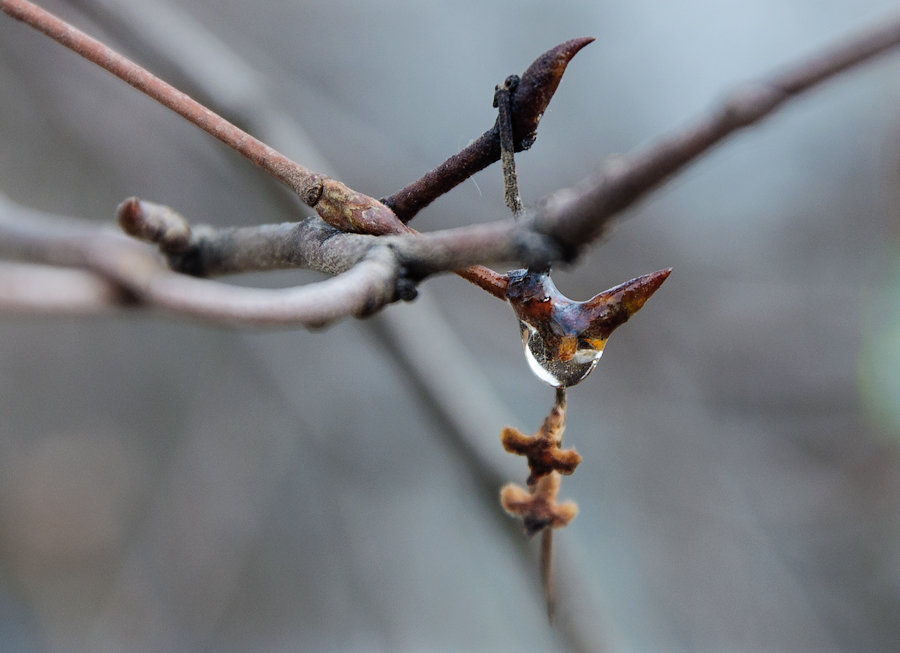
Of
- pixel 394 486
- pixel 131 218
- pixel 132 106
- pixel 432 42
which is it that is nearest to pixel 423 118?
pixel 432 42

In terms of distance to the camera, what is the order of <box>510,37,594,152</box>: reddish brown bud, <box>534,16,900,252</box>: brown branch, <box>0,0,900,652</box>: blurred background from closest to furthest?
<box>534,16,900,252</box>: brown branch → <box>510,37,594,152</box>: reddish brown bud → <box>0,0,900,652</box>: blurred background

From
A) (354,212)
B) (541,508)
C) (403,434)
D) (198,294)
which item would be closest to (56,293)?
(198,294)

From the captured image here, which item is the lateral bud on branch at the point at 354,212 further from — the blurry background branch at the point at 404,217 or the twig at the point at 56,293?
the twig at the point at 56,293

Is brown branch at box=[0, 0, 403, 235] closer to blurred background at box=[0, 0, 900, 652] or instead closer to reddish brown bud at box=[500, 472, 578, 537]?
reddish brown bud at box=[500, 472, 578, 537]

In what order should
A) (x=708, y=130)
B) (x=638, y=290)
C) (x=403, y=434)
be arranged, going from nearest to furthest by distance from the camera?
1. (x=708, y=130)
2. (x=638, y=290)
3. (x=403, y=434)

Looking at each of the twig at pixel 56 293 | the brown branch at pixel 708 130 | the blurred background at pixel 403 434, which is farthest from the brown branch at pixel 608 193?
the blurred background at pixel 403 434

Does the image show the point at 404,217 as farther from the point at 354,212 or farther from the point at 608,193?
the point at 608,193

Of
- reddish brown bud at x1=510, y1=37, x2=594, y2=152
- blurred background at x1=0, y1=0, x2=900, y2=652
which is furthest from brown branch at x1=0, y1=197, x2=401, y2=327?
blurred background at x1=0, y1=0, x2=900, y2=652

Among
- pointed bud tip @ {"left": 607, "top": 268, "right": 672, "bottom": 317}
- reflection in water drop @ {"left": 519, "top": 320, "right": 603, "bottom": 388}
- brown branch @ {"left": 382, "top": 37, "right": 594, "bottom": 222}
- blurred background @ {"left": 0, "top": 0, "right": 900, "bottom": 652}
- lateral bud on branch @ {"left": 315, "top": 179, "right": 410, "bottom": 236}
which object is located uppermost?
blurred background @ {"left": 0, "top": 0, "right": 900, "bottom": 652}
